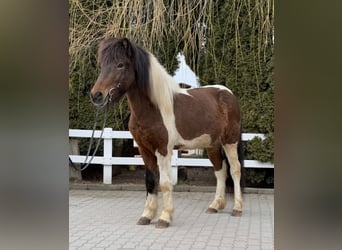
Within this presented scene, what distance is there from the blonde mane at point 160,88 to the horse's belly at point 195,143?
10.0 inches

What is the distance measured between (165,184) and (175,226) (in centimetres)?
31

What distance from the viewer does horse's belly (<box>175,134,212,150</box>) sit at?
2842mm

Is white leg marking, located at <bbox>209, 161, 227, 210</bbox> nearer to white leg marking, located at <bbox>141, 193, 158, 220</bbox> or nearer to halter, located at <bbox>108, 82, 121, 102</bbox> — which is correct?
white leg marking, located at <bbox>141, 193, 158, 220</bbox>

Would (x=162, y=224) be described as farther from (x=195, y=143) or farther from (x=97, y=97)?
(x=97, y=97)

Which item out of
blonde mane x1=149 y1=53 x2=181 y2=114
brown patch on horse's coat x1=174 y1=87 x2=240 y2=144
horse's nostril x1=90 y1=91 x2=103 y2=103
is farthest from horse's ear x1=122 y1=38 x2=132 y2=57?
brown patch on horse's coat x1=174 y1=87 x2=240 y2=144

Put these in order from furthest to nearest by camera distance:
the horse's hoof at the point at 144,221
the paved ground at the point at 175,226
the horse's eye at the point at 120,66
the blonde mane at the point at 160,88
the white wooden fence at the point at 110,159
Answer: the white wooden fence at the point at 110,159 → the horse's hoof at the point at 144,221 → the blonde mane at the point at 160,88 → the horse's eye at the point at 120,66 → the paved ground at the point at 175,226

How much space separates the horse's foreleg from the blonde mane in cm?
32

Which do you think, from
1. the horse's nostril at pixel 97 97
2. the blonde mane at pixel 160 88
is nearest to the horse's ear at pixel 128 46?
the blonde mane at pixel 160 88

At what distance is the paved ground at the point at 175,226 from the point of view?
91.7 inches

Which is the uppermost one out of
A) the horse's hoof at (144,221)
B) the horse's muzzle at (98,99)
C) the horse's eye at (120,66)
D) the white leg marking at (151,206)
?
the horse's eye at (120,66)

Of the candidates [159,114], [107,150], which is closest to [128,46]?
[159,114]

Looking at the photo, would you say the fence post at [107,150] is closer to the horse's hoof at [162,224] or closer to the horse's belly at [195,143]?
the horse's belly at [195,143]

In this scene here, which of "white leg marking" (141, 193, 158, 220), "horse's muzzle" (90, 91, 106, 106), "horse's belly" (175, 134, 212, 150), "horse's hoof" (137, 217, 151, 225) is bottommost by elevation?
"horse's hoof" (137, 217, 151, 225)
